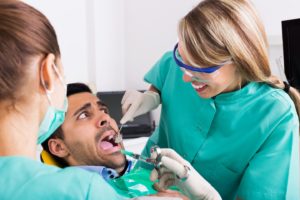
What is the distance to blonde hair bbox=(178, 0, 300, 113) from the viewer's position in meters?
1.28

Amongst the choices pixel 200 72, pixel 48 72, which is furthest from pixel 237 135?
pixel 48 72

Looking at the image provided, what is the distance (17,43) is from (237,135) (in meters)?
0.92

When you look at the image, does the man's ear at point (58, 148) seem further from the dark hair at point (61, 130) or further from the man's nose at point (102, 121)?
the man's nose at point (102, 121)

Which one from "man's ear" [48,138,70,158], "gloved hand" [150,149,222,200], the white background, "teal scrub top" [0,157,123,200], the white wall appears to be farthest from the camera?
the white background

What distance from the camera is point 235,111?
56.1 inches

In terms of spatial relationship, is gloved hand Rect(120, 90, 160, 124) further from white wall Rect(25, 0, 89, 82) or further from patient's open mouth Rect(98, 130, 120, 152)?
white wall Rect(25, 0, 89, 82)

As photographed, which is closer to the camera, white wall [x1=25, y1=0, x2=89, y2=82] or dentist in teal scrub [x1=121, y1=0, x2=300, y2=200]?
dentist in teal scrub [x1=121, y1=0, x2=300, y2=200]

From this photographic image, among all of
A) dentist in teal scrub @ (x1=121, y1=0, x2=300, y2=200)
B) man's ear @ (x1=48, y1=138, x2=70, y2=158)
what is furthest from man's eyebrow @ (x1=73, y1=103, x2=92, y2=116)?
dentist in teal scrub @ (x1=121, y1=0, x2=300, y2=200)

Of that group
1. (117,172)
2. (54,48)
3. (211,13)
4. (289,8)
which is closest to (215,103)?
(211,13)

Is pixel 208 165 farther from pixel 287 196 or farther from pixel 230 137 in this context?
pixel 287 196

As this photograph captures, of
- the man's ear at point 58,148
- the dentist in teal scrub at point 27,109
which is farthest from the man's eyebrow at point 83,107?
the dentist in teal scrub at point 27,109

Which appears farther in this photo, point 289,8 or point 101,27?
point 101,27

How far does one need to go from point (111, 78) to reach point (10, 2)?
2.27 m

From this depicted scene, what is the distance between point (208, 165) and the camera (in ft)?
4.89
